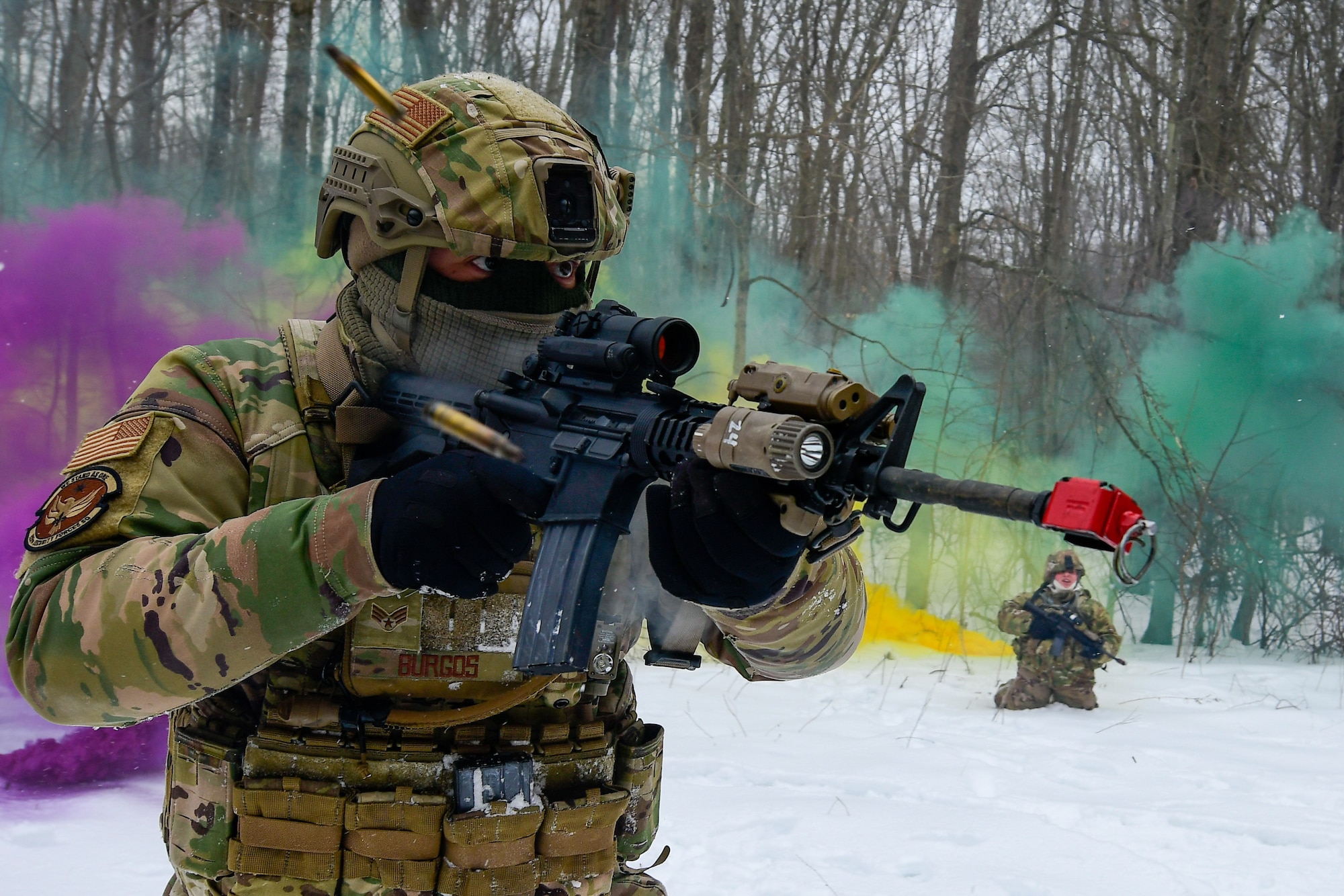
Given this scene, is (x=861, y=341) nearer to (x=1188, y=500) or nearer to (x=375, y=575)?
(x=1188, y=500)

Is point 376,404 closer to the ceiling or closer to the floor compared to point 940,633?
closer to the ceiling

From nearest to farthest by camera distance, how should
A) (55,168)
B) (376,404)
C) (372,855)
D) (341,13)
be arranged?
(372,855) → (376,404) → (55,168) → (341,13)

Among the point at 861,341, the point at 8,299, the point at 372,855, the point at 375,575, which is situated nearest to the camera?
the point at 375,575

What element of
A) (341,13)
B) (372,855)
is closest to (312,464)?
(372,855)

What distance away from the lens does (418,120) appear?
6.33 ft

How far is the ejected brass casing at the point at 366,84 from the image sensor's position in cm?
141

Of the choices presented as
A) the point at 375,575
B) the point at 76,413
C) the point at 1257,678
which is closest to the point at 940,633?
the point at 1257,678

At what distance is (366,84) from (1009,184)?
8.93 m

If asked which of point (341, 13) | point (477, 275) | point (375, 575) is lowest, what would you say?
point (375, 575)

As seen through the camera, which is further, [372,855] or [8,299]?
[8,299]

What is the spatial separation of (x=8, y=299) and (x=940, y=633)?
7281mm

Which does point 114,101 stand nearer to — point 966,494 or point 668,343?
point 668,343

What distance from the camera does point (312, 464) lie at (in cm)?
182

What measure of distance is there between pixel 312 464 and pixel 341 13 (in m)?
6.97
